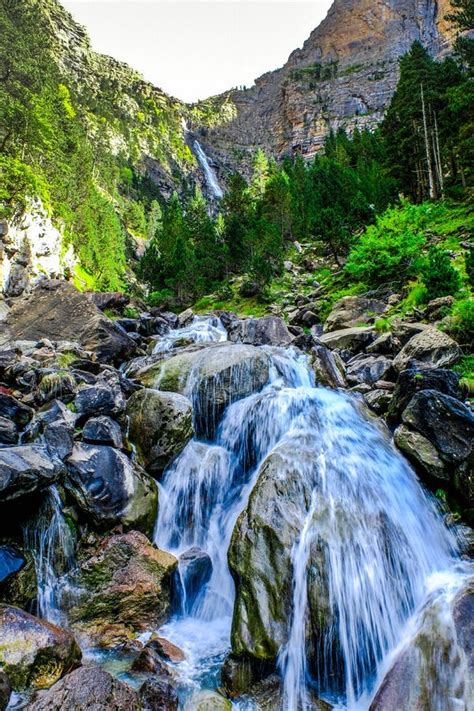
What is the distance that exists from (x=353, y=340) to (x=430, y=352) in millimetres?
4434

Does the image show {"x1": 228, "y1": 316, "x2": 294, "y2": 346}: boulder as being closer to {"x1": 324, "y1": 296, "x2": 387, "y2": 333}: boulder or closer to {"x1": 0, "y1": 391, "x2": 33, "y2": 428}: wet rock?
{"x1": 324, "y1": 296, "x2": 387, "y2": 333}: boulder

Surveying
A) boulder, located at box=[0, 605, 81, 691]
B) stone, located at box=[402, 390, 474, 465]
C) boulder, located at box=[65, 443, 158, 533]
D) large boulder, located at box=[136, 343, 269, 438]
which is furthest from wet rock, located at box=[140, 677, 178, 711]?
stone, located at box=[402, 390, 474, 465]

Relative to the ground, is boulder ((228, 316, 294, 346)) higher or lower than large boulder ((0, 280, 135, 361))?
lower

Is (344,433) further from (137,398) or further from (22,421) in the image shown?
(22,421)

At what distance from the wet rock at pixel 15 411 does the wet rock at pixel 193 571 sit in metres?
5.11

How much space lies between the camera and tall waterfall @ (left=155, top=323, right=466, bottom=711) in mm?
6250

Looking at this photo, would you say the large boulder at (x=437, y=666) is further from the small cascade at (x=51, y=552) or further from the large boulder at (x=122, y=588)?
the small cascade at (x=51, y=552)

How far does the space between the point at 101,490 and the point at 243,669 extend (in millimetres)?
4192

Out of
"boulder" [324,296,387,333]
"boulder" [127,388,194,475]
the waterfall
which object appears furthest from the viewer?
the waterfall

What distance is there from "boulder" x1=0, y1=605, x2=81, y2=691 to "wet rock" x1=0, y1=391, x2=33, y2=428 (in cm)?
478

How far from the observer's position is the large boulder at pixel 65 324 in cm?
1845

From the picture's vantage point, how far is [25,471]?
289 inches

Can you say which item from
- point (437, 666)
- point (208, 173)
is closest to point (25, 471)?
point (437, 666)

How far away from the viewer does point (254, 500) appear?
7785mm
